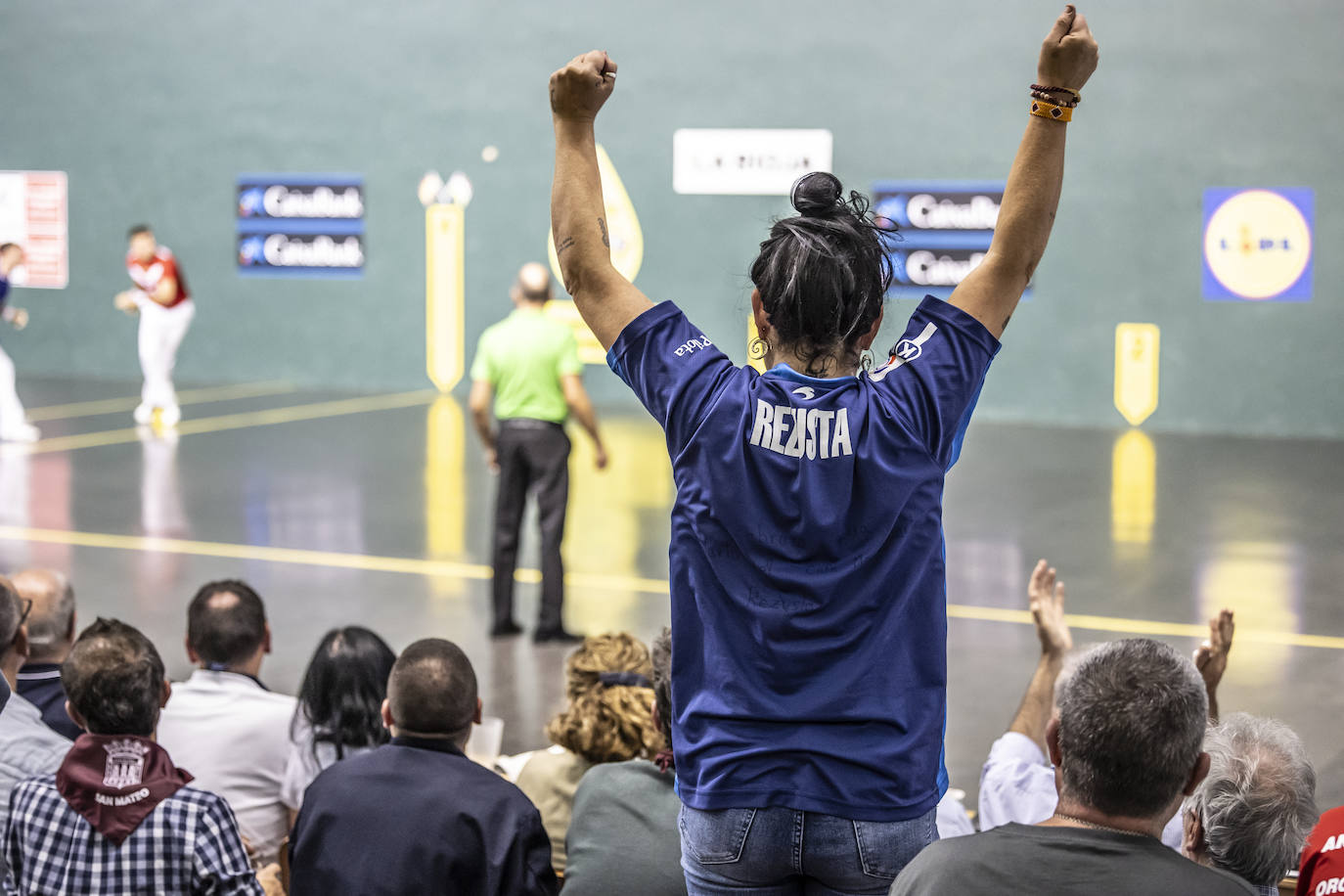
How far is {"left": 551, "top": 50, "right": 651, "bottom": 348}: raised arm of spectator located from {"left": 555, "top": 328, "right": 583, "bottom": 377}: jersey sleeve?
16.5ft

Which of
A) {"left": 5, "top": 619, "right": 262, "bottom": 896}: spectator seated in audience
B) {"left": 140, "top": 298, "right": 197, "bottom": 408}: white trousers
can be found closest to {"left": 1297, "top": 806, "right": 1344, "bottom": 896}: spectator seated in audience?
{"left": 5, "top": 619, "right": 262, "bottom": 896}: spectator seated in audience

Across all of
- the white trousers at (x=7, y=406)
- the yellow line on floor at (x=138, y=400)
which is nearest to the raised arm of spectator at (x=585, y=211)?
the white trousers at (x=7, y=406)

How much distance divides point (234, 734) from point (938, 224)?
12154 millimetres

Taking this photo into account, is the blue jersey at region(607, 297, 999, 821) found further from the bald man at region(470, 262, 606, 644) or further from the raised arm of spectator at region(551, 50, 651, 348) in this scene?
the bald man at region(470, 262, 606, 644)

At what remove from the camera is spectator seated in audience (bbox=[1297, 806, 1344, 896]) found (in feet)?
8.28

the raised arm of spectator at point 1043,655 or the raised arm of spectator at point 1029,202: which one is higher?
the raised arm of spectator at point 1029,202

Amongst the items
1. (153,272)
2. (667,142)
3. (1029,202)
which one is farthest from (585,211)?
(153,272)

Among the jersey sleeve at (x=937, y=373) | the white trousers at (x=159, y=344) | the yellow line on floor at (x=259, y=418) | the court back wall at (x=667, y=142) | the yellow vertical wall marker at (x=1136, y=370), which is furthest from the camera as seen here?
the yellow vertical wall marker at (x=1136, y=370)

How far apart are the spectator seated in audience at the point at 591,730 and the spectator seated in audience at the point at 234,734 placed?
0.71 metres

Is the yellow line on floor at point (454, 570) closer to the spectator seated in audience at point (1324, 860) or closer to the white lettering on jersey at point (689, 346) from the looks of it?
the spectator seated in audience at point (1324, 860)

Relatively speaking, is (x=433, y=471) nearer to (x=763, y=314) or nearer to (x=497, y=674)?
(x=497, y=674)

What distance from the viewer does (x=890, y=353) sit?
211cm

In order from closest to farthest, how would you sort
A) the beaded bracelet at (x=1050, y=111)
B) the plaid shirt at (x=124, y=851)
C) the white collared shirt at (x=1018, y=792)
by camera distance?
the beaded bracelet at (x=1050, y=111), the plaid shirt at (x=124, y=851), the white collared shirt at (x=1018, y=792)

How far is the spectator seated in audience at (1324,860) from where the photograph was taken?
2523 millimetres
